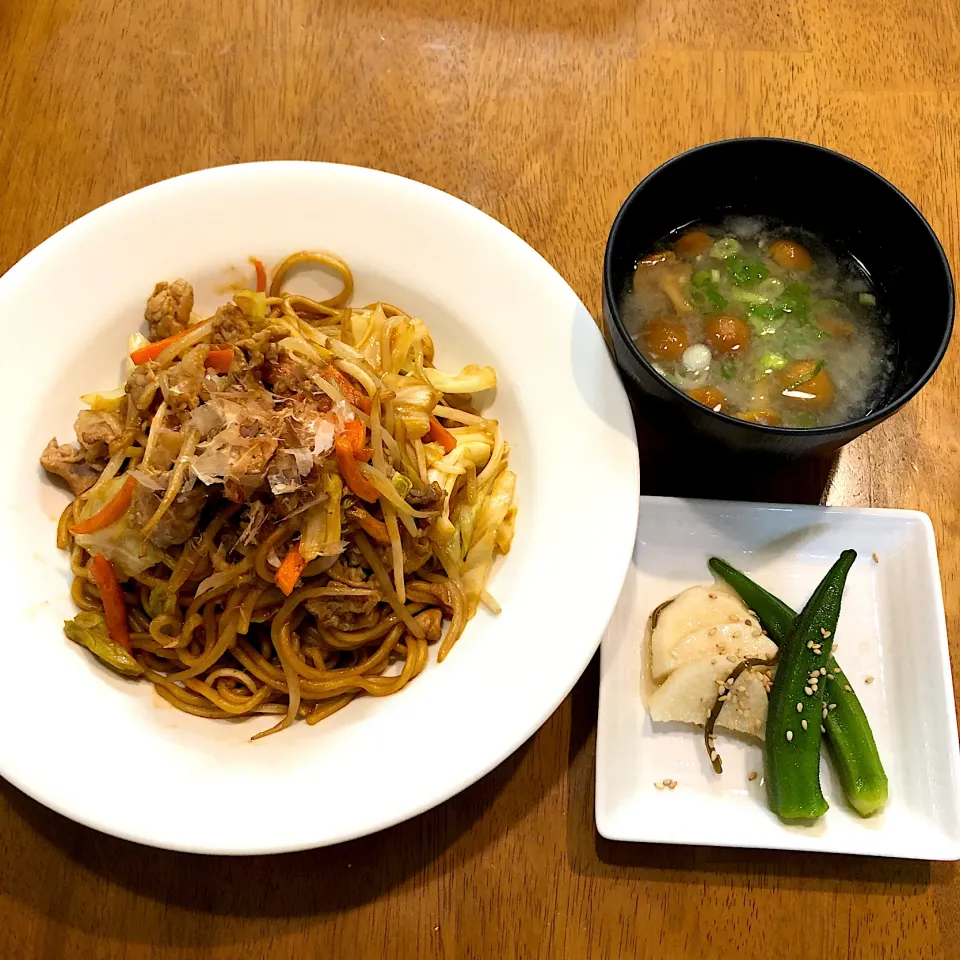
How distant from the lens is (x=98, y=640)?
1863mm

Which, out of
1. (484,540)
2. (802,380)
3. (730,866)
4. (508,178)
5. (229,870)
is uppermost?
(508,178)

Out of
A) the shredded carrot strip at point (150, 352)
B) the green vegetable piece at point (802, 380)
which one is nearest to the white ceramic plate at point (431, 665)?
the shredded carrot strip at point (150, 352)

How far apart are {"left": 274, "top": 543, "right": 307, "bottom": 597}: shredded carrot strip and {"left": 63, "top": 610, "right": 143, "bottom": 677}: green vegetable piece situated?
439 millimetres

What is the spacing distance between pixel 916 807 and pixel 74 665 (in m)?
2.02

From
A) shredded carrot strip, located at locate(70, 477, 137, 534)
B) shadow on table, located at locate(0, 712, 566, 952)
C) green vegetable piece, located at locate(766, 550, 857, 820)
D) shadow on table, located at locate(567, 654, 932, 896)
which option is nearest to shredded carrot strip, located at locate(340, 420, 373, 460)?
shredded carrot strip, located at locate(70, 477, 137, 534)

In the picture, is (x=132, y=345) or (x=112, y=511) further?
(x=132, y=345)

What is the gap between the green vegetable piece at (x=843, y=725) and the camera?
1.88 metres

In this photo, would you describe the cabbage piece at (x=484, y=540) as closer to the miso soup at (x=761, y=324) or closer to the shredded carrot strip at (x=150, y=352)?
the miso soup at (x=761, y=324)

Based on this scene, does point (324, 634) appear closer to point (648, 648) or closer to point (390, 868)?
point (390, 868)

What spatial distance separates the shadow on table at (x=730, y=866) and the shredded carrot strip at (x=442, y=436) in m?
0.95

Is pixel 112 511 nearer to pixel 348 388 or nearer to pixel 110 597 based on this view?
pixel 110 597

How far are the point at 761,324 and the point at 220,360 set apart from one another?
4.50ft

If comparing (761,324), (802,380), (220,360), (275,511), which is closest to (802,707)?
(802,380)

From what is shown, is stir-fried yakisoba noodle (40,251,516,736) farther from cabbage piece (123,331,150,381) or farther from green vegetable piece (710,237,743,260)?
green vegetable piece (710,237,743,260)
